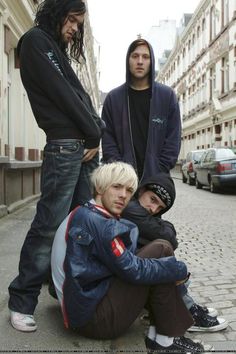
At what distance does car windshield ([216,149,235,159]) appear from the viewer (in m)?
18.4

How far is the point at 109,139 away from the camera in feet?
13.3

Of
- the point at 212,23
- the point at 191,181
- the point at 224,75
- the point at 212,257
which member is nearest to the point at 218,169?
the point at 191,181

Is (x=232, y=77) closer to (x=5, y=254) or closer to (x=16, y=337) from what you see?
(x=5, y=254)

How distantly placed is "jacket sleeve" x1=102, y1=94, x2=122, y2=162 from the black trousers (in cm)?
126

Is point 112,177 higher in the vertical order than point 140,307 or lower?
higher

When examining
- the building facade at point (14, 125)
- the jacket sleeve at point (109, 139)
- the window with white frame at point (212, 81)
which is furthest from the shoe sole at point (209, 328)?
the window with white frame at point (212, 81)

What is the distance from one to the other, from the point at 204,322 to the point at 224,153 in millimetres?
15633

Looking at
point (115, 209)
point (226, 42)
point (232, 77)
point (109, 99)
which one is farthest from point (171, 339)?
point (226, 42)

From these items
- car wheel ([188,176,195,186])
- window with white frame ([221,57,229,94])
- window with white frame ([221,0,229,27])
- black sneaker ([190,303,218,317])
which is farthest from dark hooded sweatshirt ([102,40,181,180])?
window with white frame ([221,0,229,27])

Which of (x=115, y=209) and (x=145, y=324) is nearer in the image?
(x=115, y=209)

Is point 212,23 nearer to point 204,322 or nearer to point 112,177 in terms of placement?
point 204,322

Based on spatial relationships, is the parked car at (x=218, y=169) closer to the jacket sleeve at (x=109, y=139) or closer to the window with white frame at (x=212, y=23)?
the jacket sleeve at (x=109, y=139)

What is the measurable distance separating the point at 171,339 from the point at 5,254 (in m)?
3.15

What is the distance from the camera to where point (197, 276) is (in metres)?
5.14
